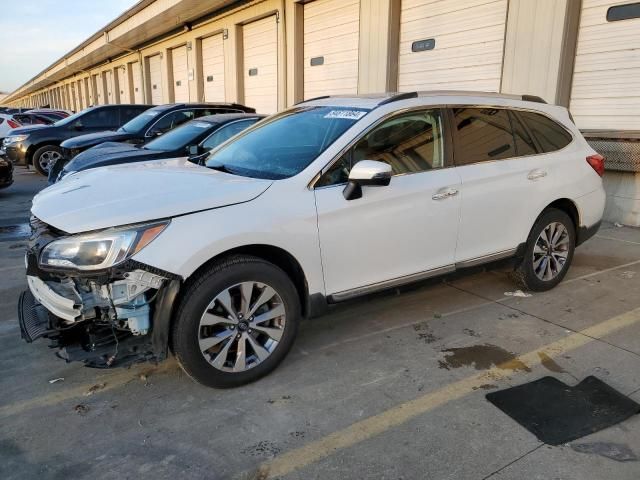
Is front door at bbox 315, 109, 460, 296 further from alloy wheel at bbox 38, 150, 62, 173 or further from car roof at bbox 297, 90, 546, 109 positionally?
alloy wheel at bbox 38, 150, 62, 173

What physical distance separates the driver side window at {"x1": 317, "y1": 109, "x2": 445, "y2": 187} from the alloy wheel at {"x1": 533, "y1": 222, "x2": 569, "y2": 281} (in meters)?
1.48

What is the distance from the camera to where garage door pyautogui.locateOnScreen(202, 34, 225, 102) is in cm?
1884

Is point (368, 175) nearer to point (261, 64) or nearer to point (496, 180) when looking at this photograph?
point (496, 180)

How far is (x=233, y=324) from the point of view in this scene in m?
3.06

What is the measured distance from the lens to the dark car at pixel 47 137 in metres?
12.4

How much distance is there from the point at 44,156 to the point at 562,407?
12.9 metres

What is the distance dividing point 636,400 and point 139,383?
303 centimetres

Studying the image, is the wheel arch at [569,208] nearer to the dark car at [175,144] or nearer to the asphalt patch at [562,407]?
the asphalt patch at [562,407]

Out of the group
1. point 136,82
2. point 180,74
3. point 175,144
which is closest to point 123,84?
point 136,82

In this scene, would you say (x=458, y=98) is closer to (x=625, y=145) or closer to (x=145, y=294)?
(x=145, y=294)

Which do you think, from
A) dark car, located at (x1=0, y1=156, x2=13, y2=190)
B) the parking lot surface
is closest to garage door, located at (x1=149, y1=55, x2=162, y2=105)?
dark car, located at (x1=0, y1=156, x2=13, y2=190)

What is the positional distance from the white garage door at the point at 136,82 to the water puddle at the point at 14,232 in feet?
73.1

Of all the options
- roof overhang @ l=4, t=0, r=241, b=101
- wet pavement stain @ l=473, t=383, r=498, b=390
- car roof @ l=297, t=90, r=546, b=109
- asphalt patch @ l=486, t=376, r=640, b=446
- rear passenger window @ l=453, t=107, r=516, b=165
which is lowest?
wet pavement stain @ l=473, t=383, r=498, b=390

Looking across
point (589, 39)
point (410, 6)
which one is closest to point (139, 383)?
point (589, 39)
